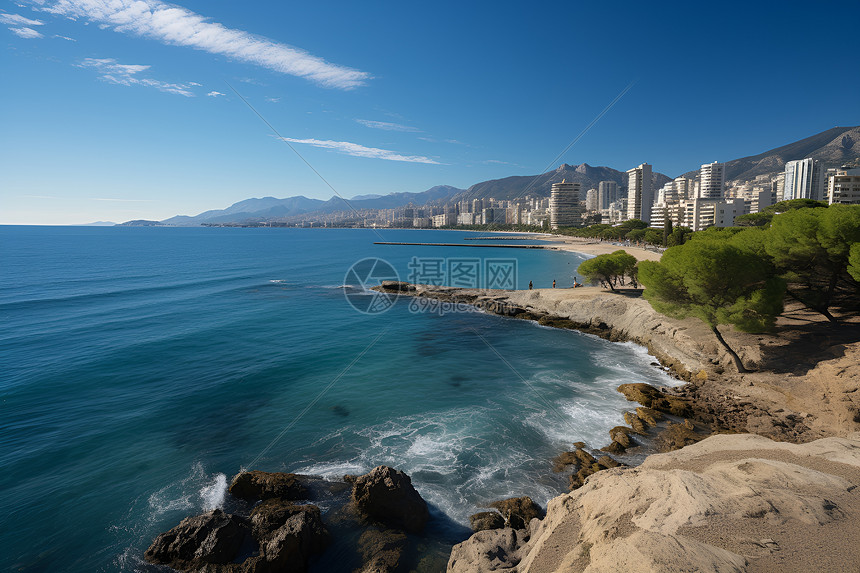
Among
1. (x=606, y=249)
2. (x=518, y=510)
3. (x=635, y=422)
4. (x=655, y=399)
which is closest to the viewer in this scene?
(x=518, y=510)

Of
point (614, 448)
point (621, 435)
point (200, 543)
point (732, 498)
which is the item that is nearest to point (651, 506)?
point (732, 498)

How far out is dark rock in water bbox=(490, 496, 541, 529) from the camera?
35.3 feet

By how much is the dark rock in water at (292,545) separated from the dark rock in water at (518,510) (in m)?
4.76

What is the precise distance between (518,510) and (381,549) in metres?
3.89

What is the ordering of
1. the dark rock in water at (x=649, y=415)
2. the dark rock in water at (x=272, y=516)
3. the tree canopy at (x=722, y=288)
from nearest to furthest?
the dark rock in water at (x=272, y=516) → the dark rock in water at (x=649, y=415) → the tree canopy at (x=722, y=288)

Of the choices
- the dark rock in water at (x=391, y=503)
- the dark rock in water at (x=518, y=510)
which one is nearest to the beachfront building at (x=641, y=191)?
the dark rock in water at (x=518, y=510)

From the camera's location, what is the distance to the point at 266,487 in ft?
39.4

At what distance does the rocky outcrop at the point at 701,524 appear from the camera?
20.1 feet

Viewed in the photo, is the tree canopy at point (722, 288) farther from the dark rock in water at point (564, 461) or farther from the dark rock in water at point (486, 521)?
the dark rock in water at point (486, 521)

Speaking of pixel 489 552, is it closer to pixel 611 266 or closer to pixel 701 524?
pixel 701 524

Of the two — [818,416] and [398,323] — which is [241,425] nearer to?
[398,323]

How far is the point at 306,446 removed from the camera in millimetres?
15281

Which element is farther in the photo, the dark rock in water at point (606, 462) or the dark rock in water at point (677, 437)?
the dark rock in water at point (677, 437)

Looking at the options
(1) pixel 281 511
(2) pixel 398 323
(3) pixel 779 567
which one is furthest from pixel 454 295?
(3) pixel 779 567
